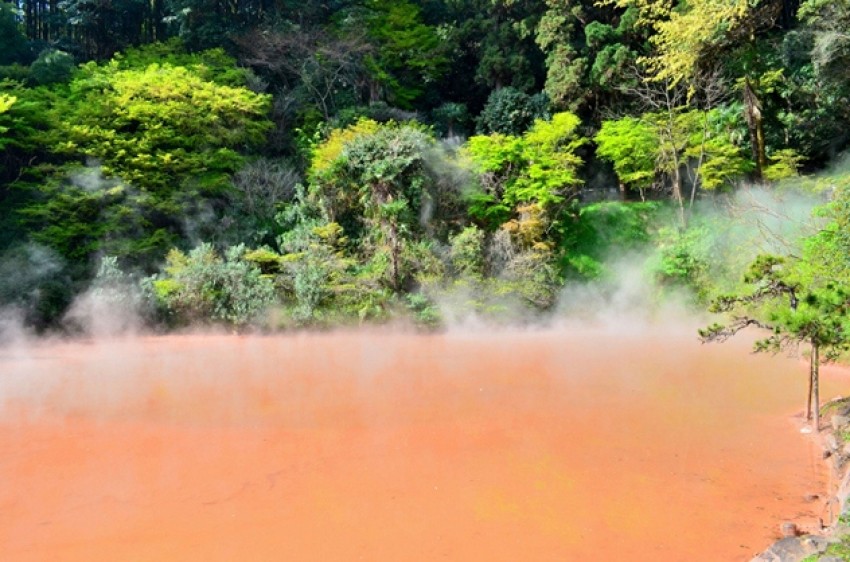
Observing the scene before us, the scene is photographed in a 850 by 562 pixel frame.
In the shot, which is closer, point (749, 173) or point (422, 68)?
point (749, 173)

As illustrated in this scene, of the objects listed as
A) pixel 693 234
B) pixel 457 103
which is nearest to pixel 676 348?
pixel 693 234

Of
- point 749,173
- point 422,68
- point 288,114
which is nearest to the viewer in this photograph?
point 749,173

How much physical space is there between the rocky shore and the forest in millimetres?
7694

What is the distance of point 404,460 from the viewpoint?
693cm

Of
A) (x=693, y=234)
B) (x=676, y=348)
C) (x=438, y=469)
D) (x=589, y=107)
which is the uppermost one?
(x=589, y=107)

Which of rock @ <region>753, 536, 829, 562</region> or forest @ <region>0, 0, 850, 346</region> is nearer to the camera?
rock @ <region>753, 536, 829, 562</region>

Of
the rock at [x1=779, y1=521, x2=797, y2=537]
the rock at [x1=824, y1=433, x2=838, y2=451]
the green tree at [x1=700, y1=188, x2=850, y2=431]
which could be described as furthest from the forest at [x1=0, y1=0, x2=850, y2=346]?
the rock at [x1=779, y1=521, x2=797, y2=537]

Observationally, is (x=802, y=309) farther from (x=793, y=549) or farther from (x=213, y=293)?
(x=213, y=293)

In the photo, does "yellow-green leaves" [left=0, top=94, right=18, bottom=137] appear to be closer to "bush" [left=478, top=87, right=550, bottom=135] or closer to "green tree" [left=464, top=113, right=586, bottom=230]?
"green tree" [left=464, top=113, right=586, bottom=230]

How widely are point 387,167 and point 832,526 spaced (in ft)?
47.8

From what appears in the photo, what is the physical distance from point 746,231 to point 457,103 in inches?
512

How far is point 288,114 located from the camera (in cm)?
2262

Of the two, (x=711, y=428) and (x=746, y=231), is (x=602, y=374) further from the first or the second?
(x=746, y=231)

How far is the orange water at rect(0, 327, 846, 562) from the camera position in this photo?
5133mm
